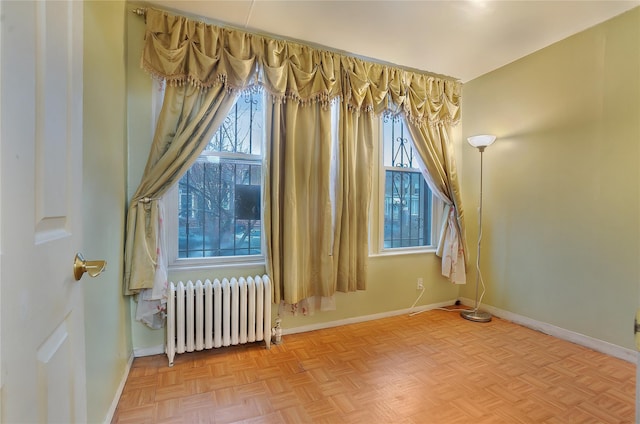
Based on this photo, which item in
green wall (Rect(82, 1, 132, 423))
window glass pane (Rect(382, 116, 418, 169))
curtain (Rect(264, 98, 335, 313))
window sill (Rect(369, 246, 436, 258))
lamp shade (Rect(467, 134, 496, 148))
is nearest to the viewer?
green wall (Rect(82, 1, 132, 423))

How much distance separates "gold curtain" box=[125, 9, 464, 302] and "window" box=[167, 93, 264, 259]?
0.23 meters

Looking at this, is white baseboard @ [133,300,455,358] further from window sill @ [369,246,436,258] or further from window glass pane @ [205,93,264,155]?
window glass pane @ [205,93,264,155]

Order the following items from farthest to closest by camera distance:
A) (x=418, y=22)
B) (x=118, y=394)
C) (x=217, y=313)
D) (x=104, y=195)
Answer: (x=418, y=22) → (x=217, y=313) → (x=118, y=394) → (x=104, y=195)

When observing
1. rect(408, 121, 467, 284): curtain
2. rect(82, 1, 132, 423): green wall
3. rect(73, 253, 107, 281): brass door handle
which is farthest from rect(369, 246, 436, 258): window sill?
rect(73, 253, 107, 281): brass door handle

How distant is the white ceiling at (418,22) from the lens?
7.30ft

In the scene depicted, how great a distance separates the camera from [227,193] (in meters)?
2.62

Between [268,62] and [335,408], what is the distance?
265cm

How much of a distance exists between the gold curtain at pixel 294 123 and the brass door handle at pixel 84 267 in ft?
4.66

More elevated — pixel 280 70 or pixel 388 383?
pixel 280 70

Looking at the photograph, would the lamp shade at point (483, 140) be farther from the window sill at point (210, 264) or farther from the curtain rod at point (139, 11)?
the curtain rod at point (139, 11)

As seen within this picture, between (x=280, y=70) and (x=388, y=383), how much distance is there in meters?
2.57

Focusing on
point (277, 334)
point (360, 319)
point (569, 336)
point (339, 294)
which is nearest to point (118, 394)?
point (277, 334)

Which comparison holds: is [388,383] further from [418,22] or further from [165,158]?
[418,22]

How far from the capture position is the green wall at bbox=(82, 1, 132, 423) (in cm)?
135
